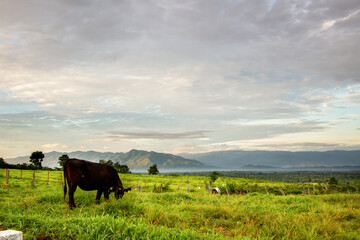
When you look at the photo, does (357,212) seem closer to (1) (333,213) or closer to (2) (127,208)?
(1) (333,213)

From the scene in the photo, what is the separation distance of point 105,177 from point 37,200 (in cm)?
352

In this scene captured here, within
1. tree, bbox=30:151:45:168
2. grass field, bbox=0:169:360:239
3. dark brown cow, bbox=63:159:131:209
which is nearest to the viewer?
grass field, bbox=0:169:360:239

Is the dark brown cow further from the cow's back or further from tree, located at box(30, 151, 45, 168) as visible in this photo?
tree, located at box(30, 151, 45, 168)

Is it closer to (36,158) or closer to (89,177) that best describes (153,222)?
(89,177)

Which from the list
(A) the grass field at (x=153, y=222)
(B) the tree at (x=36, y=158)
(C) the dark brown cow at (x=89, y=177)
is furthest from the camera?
(B) the tree at (x=36, y=158)

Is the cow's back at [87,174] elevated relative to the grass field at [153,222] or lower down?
elevated

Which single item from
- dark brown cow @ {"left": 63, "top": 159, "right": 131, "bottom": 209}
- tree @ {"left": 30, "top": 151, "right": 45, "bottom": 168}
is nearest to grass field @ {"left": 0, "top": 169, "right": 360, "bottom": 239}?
dark brown cow @ {"left": 63, "top": 159, "right": 131, "bottom": 209}

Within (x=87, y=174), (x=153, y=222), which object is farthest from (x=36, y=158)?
(x=153, y=222)

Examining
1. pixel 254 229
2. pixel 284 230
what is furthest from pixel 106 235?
pixel 284 230

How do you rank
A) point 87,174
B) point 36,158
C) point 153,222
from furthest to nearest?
point 36,158
point 87,174
point 153,222

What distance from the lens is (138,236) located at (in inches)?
248

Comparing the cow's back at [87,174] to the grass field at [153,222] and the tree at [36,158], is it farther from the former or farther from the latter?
the tree at [36,158]

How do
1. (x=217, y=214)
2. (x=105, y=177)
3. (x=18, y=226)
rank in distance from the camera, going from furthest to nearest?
(x=105, y=177), (x=217, y=214), (x=18, y=226)

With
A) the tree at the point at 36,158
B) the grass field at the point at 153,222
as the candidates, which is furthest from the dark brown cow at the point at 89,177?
the tree at the point at 36,158
